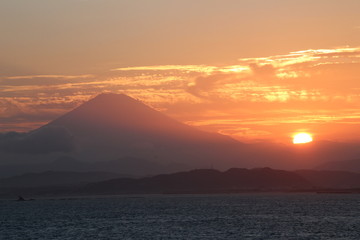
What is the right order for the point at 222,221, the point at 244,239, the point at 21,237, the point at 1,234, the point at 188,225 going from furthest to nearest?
1. the point at 222,221
2. the point at 188,225
3. the point at 1,234
4. the point at 21,237
5. the point at 244,239

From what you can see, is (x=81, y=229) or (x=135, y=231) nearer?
(x=135, y=231)

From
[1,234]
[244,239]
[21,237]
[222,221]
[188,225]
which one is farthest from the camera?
[222,221]

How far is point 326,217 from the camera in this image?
133m

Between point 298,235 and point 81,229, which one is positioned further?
point 81,229

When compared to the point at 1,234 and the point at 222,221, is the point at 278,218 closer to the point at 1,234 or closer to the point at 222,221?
the point at 222,221

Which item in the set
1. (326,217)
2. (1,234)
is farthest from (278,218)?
(1,234)

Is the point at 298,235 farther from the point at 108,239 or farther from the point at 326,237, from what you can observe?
the point at 108,239

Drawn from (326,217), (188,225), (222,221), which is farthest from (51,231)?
(326,217)

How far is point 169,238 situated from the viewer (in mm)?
92938

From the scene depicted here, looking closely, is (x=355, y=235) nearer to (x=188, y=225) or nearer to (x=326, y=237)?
(x=326, y=237)

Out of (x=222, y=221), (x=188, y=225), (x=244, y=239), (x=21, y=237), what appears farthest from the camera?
(x=222, y=221)

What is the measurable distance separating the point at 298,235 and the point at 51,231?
40.8 meters

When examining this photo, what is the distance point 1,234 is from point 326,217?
2507 inches

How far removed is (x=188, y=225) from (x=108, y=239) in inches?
1038
